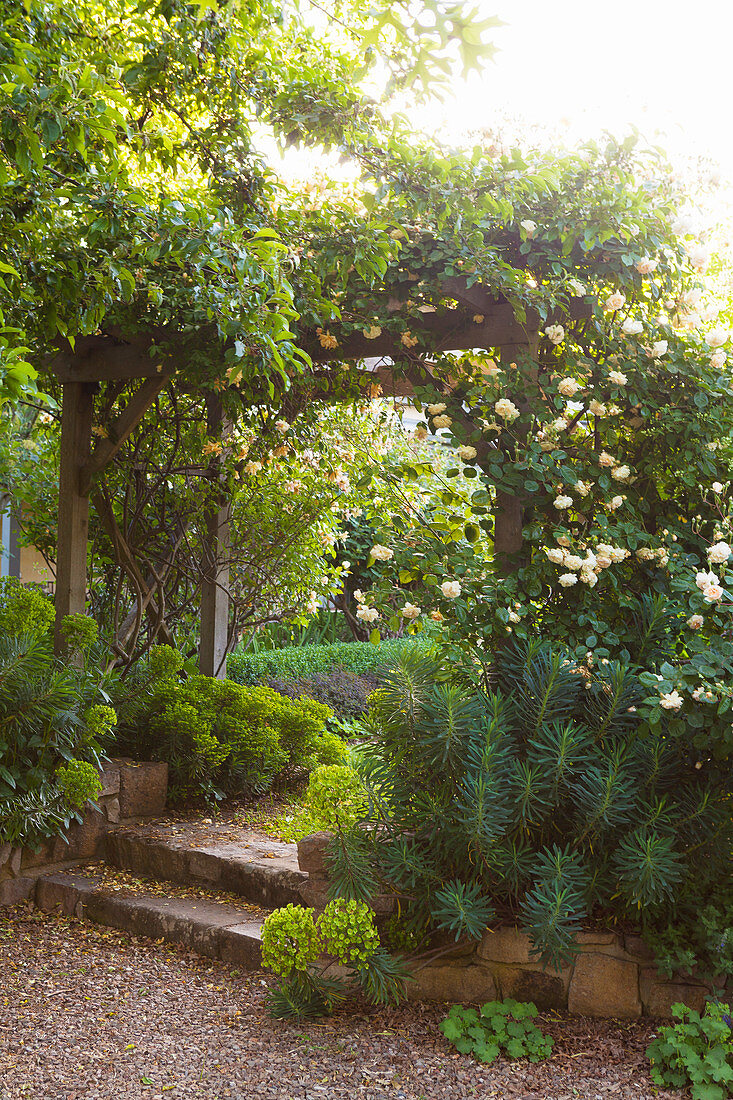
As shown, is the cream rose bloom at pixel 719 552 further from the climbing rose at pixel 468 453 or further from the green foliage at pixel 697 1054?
the green foliage at pixel 697 1054

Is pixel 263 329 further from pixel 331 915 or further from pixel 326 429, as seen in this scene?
pixel 326 429

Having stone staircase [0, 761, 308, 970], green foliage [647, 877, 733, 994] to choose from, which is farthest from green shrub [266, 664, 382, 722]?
green foliage [647, 877, 733, 994]

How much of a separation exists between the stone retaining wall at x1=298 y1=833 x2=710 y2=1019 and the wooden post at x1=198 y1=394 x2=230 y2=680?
2814mm

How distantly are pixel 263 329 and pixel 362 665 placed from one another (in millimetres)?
4632

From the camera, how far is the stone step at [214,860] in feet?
11.9

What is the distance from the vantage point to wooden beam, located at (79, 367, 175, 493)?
14.8 ft

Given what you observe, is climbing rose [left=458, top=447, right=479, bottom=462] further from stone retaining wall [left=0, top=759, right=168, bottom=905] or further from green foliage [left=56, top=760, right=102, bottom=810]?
stone retaining wall [left=0, top=759, right=168, bottom=905]

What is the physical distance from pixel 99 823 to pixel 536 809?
2410 mm

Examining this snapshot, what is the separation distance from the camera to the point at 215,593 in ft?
17.7

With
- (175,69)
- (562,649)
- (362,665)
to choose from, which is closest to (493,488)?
(562,649)

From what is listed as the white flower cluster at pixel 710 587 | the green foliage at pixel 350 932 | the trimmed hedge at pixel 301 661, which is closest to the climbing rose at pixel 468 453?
the white flower cluster at pixel 710 587

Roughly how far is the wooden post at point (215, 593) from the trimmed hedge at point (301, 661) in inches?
31.0

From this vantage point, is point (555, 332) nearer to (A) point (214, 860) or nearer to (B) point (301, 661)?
(A) point (214, 860)

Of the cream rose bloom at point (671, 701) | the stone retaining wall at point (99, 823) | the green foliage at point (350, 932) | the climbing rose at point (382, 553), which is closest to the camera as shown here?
the cream rose bloom at point (671, 701)
